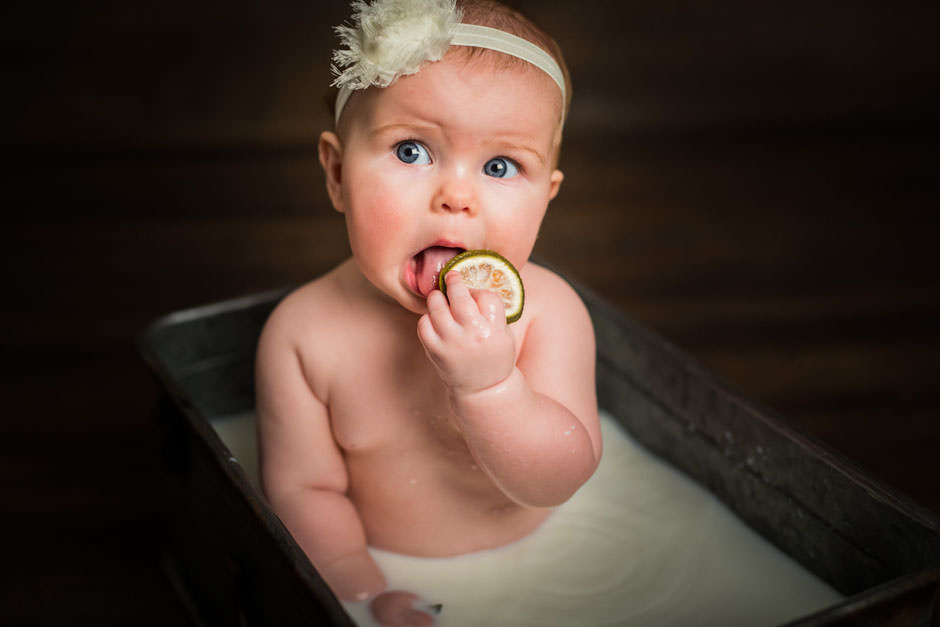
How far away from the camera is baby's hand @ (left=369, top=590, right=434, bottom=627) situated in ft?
3.23

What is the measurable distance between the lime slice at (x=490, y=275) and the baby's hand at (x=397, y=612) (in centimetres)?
31

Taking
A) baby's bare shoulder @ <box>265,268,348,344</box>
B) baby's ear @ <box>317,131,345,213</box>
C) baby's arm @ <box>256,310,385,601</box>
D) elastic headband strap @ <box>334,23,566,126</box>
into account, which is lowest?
baby's arm @ <box>256,310,385,601</box>

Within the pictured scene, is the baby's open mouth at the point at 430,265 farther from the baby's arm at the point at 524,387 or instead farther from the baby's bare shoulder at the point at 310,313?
the baby's bare shoulder at the point at 310,313

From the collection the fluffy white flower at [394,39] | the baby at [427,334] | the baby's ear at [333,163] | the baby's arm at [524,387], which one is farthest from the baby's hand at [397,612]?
the fluffy white flower at [394,39]

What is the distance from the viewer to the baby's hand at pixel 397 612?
0.99 m

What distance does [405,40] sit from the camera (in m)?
0.88

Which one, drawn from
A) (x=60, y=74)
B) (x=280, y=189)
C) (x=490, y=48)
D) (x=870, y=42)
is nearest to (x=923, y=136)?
(x=870, y=42)

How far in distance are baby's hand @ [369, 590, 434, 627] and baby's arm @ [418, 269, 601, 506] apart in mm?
153

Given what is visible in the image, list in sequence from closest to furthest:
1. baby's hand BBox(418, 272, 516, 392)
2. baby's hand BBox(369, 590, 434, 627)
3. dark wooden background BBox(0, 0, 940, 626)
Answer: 1. baby's hand BBox(418, 272, 516, 392)
2. baby's hand BBox(369, 590, 434, 627)
3. dark wooden background BBox(0, 0, 940, 626)

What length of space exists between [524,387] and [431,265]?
0.44 ft

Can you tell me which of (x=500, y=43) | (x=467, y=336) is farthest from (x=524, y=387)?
(x=500, y=43)

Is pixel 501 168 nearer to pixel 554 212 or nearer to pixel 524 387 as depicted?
pixel 524 387

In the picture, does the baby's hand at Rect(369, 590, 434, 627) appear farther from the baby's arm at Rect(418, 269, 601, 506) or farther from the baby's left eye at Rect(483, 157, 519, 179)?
the baby's left eye at Rect(483, 157, 519, 179)

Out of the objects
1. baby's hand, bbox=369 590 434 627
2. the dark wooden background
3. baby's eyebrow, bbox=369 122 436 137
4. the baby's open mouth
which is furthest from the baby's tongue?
the dark wooden background
